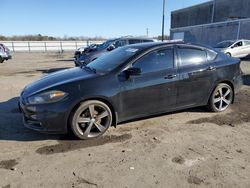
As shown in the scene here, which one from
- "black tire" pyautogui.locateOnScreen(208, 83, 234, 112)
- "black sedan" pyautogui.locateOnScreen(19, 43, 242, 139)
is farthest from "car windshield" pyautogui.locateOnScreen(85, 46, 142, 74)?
"black tire" pyautogui.locateOnScreen(208, 83, 234, 112)

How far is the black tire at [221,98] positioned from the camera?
18.2 feet

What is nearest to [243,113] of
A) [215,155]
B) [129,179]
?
[215,155]

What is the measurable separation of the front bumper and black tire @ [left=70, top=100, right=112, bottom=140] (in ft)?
0.54

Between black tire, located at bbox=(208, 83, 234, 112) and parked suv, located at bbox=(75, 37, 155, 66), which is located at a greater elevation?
parked suv, located at bbox=(75, 37, 155, 66)

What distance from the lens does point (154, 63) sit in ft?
15.8

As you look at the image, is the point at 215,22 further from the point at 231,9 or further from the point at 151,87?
the point at 151,87

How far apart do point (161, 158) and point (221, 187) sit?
94 centimetres

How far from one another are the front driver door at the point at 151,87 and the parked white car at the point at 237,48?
48.5 ft

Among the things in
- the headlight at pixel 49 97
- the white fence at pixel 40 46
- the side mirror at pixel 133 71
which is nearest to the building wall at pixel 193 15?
the white fence at pixel 40 46

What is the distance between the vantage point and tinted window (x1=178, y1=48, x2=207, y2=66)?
5.09 meters

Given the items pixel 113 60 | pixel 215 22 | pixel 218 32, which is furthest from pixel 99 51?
pixel 215 22

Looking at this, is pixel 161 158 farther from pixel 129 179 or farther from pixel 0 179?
pixel 0 179

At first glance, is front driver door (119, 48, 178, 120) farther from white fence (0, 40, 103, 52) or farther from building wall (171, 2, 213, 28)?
white fence (0, 40, 103, 52)

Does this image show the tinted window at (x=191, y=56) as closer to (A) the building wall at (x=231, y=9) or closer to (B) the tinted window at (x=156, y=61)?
(B) the tinted window at (x=156, y=61)
